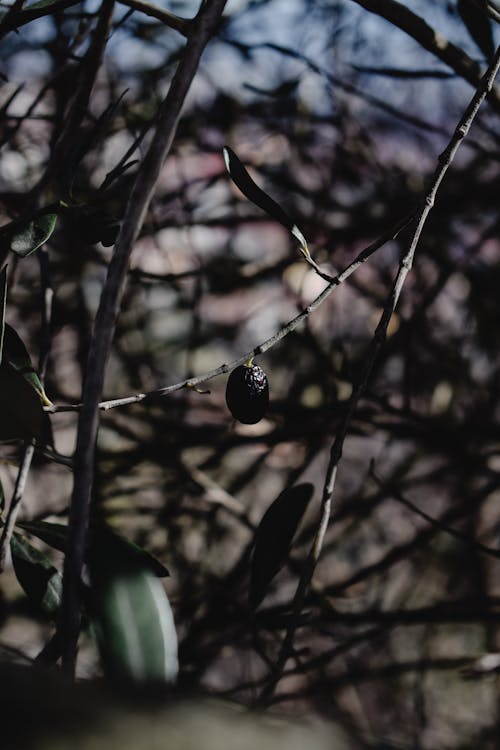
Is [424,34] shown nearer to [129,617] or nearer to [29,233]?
[29,233]

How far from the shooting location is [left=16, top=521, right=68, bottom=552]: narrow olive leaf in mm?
550

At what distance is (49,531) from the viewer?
562mm

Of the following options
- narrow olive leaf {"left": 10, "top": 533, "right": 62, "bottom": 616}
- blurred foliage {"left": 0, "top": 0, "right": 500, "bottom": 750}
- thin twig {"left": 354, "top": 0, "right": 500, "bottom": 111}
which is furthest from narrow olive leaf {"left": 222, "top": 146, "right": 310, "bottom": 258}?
blurred foliage {"left": 0, "top": 0, "right": 500, "bottom": 750}

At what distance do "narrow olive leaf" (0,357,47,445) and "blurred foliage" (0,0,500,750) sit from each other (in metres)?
0.65

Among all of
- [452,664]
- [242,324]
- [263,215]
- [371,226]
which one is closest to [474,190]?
[371,226]

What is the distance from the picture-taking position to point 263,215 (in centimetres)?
161

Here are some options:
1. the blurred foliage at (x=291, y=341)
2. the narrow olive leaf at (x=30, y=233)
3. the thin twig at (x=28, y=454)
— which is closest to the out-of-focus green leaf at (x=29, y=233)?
the narrow olive leaf at (x=30, y=233)

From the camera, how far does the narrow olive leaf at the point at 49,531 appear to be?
550mm

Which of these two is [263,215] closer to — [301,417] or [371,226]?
[371,226]

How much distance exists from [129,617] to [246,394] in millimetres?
175

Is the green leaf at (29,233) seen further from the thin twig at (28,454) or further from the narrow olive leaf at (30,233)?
the thin twig at (28,454)

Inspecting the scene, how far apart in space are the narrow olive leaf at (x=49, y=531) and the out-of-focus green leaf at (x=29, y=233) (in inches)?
8.1

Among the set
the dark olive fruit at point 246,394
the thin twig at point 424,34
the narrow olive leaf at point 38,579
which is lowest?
the narrow olive leaf at point 38,579

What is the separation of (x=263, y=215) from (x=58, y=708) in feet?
4.73
